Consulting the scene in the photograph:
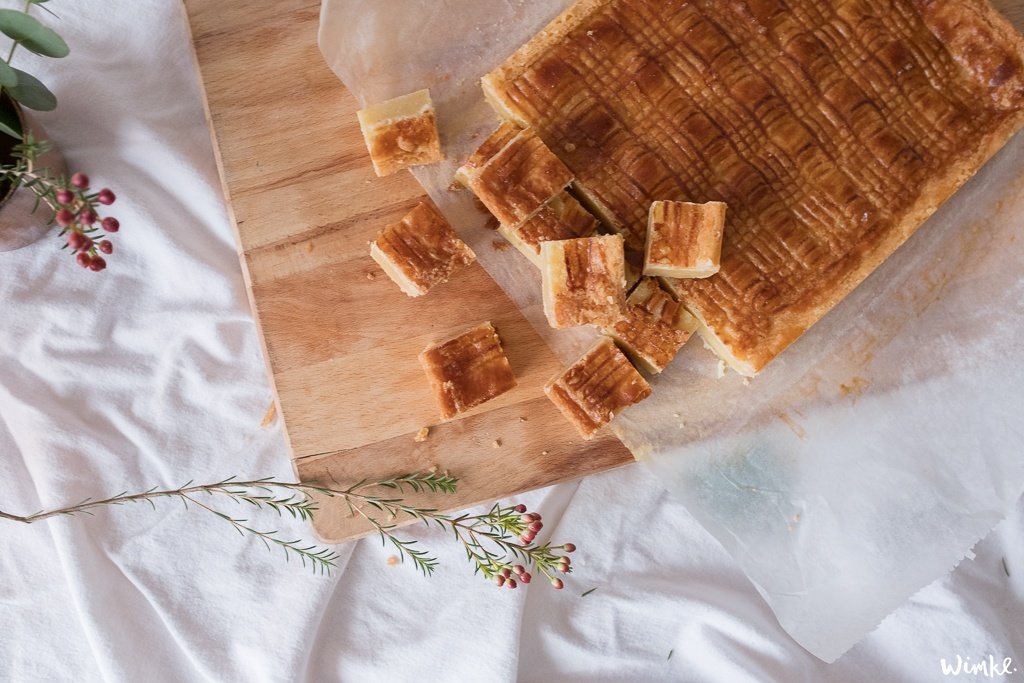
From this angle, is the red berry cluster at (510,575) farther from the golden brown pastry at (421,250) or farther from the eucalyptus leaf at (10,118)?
the eucalyptus leaf at (10,118)

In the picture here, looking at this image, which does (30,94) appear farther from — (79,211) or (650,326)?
(650,326)

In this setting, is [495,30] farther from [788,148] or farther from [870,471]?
[870,471]

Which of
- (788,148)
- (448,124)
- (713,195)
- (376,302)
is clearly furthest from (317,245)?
(788,148)

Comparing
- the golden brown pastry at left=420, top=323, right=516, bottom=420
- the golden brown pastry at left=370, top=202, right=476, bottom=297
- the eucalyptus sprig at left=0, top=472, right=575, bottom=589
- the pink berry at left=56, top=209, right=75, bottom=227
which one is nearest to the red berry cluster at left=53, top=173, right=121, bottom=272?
the pink berry at left=56, top=209, right=75, bottom=227

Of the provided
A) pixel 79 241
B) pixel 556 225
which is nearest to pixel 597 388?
pixel 556 225

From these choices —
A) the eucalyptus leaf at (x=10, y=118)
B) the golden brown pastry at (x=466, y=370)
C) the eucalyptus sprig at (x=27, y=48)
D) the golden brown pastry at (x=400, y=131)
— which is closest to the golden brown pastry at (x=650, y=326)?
the golden brown pastry at (x=466, y=370)
